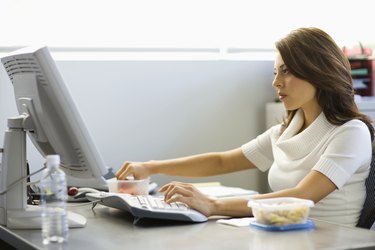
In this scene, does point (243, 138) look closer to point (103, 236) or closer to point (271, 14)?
point (271, 14)

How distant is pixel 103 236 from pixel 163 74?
2057 millimetres

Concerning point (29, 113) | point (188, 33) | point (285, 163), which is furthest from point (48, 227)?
point (188, 33)

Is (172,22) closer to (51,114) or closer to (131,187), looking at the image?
(131,187)

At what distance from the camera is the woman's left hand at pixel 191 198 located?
2.28m

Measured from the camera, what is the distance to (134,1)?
12.9 ft

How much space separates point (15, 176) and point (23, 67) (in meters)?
0.32

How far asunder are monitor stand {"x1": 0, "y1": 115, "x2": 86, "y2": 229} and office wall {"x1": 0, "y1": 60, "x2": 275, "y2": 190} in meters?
1.40

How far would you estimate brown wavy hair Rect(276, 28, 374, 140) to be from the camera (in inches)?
103

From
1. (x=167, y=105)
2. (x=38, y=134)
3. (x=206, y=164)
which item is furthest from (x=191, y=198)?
(x=167, y=105)

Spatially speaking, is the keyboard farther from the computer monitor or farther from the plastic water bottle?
the plastic water bottle

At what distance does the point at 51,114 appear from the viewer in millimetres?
2064

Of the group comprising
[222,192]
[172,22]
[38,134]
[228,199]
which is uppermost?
[172,22]

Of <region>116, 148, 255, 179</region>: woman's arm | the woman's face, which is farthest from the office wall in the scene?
the woman's face

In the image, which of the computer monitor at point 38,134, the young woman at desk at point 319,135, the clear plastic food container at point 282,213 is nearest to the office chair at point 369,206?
the young woman at desk at point 319,135
